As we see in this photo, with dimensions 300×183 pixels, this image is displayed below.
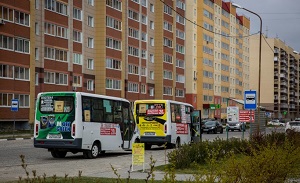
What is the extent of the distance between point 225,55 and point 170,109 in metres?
89.5

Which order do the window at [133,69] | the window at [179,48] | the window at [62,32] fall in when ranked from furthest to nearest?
the window at [179,48], the window at [133,69], the window at [62,32]

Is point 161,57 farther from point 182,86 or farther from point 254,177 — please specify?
point 254,177

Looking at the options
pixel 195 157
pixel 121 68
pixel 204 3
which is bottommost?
pixel 195 157

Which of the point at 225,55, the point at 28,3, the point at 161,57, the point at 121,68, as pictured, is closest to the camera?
the point at 28,3

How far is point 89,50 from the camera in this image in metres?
64.5

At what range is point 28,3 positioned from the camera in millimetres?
52094

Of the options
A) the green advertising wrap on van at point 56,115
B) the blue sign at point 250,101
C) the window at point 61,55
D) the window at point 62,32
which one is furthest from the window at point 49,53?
the green advertising wrap on van at point 56,115

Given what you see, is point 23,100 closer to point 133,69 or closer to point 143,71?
point 133,69

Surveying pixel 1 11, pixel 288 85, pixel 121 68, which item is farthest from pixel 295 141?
pixel 288 85

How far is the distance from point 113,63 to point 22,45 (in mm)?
18607

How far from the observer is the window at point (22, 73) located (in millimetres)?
50394

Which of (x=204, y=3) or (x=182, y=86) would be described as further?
(x=204, y=3)

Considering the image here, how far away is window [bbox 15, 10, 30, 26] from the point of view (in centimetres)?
5053

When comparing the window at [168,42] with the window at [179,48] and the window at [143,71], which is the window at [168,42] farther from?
the window at [143,71]
